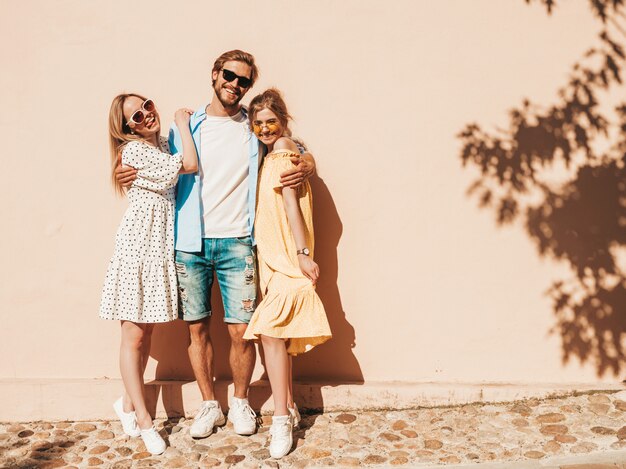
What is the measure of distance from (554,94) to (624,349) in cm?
187

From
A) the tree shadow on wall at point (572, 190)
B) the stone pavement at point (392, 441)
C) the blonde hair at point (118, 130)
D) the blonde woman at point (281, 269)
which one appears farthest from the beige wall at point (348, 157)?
the blonde hair at point (118, 130)

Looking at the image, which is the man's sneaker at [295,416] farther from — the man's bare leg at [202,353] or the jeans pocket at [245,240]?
the jeans pocket at [245,240]

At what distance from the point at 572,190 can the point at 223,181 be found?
243 centimetres

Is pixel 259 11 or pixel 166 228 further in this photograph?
pixel 259 11

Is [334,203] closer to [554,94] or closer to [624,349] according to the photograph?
[554,94]

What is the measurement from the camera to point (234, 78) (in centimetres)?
454

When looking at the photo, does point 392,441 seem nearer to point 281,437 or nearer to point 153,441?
point 281,437

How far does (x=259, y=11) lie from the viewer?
5.16 m

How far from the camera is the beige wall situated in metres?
5.09

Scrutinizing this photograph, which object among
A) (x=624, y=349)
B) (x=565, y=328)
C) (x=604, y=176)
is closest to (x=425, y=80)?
(x=604, y=176)

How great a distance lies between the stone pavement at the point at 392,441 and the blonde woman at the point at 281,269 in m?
0.28

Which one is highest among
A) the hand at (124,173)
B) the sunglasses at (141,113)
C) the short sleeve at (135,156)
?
the sunglasses at (141,113)

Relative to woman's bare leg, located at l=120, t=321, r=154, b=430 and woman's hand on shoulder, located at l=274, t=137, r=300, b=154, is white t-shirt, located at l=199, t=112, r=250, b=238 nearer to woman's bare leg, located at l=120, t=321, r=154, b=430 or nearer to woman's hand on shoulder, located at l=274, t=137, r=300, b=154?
woman's hand on shoulder, located at l=274, t=137, r=300, b=154

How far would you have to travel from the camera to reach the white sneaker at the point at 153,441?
4498 mm
